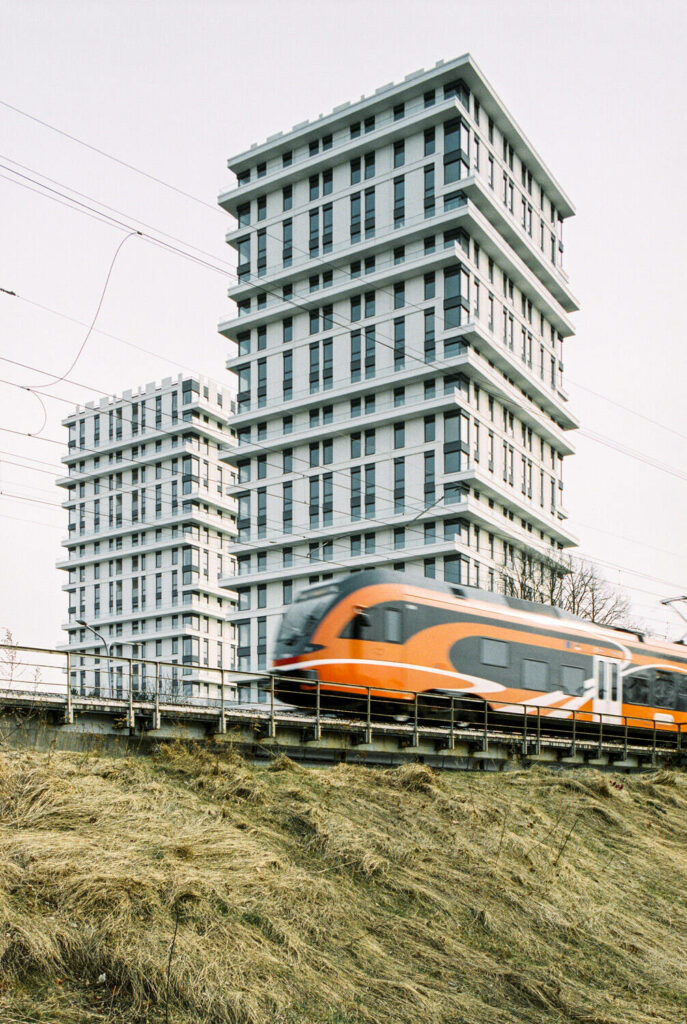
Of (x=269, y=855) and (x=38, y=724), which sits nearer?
(x=269, y=855)

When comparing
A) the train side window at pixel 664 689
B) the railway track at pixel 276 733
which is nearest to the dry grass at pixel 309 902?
the railway track at pixel 276 733

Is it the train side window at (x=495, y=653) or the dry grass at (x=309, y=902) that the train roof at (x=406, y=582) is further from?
the dry grass at (x=309, y=902)

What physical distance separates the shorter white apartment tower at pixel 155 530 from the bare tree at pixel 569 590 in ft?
143

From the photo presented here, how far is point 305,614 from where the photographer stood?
26.4 meters

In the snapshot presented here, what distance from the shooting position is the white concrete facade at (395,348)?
219 ft

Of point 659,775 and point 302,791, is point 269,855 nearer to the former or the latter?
point 302,791

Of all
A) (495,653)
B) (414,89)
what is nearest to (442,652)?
(495,653)

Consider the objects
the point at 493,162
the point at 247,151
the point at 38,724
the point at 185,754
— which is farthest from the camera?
the point at 247,151

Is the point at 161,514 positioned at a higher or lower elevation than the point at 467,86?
lower

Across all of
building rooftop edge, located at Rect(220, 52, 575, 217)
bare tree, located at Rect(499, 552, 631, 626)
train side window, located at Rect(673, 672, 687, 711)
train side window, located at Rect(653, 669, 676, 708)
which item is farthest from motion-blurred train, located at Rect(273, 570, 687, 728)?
building rooftop edge, located at Rect(220, 52, 575, 217)

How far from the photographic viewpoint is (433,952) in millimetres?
12469

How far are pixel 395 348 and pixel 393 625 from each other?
45.7m

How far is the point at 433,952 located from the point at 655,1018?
2.69 m

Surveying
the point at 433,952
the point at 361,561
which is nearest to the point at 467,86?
the point at 361,561
